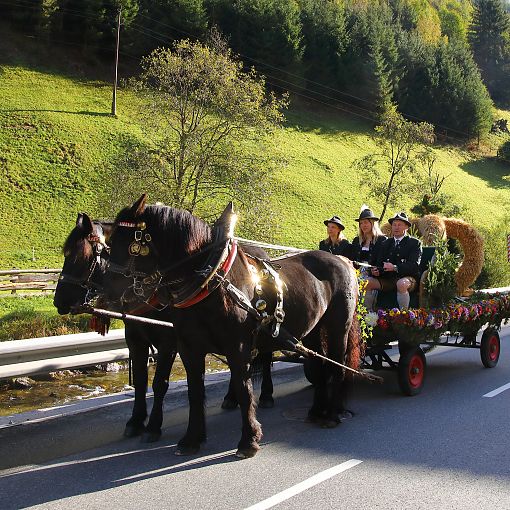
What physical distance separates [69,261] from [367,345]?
146 inches

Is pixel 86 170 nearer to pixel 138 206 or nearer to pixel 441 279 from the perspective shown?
pixel 441 279

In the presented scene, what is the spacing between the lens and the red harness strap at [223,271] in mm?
4824

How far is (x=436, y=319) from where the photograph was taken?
25.1 feet

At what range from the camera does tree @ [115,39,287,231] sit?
17.5 m

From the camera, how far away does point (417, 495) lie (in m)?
4.28

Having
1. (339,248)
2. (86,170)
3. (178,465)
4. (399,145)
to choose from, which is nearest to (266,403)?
(178,465)

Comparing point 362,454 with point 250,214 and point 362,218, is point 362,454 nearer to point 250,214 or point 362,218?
point 362,218

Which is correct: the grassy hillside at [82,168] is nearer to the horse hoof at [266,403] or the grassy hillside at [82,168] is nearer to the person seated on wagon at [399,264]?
the person seated on wagon at [399,264]

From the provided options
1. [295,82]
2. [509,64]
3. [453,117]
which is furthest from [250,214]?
[509,64]

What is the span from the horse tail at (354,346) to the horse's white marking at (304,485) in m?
1.55

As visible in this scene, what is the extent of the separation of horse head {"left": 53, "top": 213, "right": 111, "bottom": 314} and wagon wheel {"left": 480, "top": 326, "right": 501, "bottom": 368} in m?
6.04

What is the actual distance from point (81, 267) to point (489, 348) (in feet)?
21.1

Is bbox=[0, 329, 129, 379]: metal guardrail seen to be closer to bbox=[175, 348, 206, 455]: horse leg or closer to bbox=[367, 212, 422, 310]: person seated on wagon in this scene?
bbox=[175, 348, 206, 455]: horse leg

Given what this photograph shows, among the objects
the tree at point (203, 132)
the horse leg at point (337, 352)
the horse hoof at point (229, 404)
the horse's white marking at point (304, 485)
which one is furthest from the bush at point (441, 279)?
the tree at point (203, 132)
